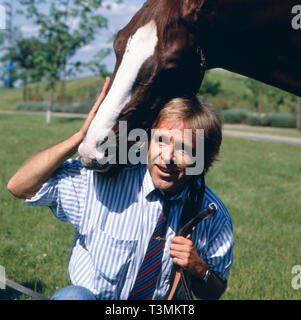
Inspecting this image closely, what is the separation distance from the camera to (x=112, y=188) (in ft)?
5.93

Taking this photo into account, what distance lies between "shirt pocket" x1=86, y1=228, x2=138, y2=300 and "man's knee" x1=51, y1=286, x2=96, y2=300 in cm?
6

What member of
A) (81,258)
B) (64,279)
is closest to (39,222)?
(64,279)

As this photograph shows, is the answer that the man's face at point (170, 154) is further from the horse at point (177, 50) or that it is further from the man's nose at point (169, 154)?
the horse at point (177, 50)

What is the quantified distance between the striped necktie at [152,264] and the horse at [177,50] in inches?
13.0

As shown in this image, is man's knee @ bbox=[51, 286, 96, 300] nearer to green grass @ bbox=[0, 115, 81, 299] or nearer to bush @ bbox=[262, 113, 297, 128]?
green grass @ bbox=[0, 115, 81, 299]

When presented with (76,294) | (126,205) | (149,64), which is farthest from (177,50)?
(76,294)

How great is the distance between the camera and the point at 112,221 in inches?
69.9

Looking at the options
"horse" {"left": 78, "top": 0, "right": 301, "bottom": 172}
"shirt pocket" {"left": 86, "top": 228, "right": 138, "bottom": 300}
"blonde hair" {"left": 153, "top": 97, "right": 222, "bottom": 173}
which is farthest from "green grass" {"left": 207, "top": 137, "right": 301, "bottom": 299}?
"horse" {"left": 78, "top": 0, "right": 301, "bottom": 172}

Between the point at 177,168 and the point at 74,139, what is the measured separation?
45 centimetres

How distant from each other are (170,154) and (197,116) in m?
0.21

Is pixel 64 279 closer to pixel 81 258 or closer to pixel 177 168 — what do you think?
pixel 81 258

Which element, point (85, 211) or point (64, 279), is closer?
point (85, 211)

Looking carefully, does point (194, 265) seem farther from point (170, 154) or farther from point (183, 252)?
point (170, 154)

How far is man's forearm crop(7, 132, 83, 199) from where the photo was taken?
1700 mm
